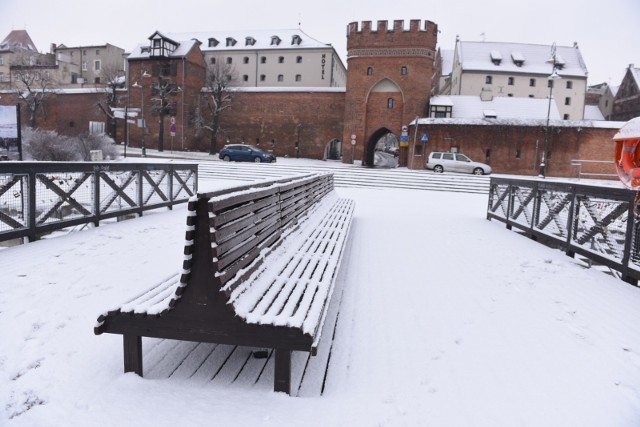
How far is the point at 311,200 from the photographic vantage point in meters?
6.78

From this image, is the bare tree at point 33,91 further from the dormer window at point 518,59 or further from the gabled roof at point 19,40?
the dormer window at point 518,59

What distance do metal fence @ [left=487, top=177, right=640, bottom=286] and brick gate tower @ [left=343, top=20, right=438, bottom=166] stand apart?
90.8ft

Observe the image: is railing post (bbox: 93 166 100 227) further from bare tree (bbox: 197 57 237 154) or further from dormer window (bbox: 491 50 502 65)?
dormer window (bbox: 491 50 502 65)

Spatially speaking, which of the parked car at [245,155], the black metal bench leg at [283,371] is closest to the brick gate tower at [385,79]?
the parked car at [245,155]

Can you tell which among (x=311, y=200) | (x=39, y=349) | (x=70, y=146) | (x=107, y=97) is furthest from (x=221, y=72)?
(x=39, y=349)

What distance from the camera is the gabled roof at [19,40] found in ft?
229

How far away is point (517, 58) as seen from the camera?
47.7m

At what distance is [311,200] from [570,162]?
3157 cm

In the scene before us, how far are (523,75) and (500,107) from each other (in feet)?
48.4

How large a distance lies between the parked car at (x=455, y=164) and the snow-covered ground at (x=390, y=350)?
76.5 ft

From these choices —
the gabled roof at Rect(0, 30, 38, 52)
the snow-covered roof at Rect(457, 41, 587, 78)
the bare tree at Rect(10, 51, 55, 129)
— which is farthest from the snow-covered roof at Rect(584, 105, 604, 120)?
the gabled roof at Rect(0, 30, 38, 52)

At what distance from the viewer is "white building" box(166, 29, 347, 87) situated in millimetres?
53094

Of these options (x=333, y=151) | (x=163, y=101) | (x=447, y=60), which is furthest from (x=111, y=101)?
(x=447, y=60)

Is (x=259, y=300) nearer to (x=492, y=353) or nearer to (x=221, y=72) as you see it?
(x=492, y=353)
